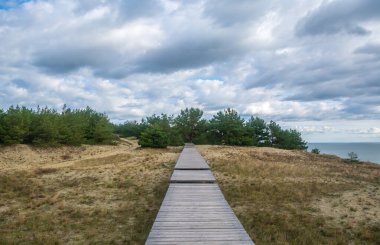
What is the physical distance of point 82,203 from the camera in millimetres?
16375

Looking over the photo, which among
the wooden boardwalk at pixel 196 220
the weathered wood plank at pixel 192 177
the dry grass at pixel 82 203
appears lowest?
the dry grass at pixel 82 203

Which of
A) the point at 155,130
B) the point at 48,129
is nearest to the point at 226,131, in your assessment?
the point at 155,130

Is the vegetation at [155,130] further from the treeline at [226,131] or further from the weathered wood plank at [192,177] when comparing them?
the weathered wood plank at [192,177]

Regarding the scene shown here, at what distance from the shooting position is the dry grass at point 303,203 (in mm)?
11984

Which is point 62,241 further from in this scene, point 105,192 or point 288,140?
point 288,140

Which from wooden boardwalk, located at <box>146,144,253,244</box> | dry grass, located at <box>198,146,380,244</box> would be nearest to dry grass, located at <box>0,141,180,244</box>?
wooden boardwalk, located at <box>146,144,253,244</box>

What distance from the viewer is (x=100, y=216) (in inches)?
559

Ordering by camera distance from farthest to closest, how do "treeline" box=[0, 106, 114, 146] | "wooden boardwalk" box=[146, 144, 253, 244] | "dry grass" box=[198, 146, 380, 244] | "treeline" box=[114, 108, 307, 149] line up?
1. "treeline" box=[114, 108, 307, 149]
2. "treeline" box=[0, 106, 114, 146]
3. "dry grass" box=[198, 146, 380, 244]
4. "wooden boardwalk" box=[146, 144, 253, 244]

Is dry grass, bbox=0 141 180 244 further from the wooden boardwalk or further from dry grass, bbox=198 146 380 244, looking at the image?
dry grass, bbox=198 146 380 244

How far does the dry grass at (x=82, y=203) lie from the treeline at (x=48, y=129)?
17061 millimetres

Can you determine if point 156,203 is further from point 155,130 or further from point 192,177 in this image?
point 155,130

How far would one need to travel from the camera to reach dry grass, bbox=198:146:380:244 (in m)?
12.0

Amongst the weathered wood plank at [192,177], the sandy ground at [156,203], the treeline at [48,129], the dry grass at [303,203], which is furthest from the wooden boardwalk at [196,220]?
the treeline at [48,129]

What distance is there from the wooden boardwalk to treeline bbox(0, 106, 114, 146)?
33.1 meters
